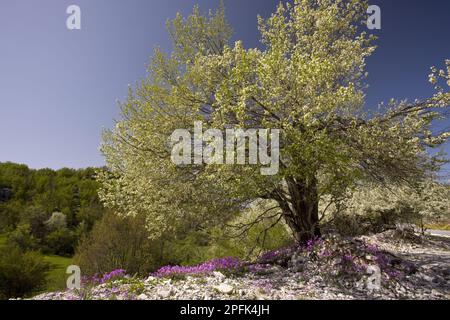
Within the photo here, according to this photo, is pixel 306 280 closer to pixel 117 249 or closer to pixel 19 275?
pixel 117 249

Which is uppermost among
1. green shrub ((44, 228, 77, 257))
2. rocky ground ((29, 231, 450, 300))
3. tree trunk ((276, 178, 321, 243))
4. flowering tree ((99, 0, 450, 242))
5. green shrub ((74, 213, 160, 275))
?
flowering tree ((99, 0, 450, 242))

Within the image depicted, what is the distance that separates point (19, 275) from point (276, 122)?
95.2 feet

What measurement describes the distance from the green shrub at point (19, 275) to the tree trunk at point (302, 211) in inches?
1040

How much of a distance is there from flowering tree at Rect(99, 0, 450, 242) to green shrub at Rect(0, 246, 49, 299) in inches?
836

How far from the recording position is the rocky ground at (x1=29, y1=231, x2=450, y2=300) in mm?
6703

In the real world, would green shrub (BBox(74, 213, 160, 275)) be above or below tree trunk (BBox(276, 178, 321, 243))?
below

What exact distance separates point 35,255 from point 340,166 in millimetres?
31156

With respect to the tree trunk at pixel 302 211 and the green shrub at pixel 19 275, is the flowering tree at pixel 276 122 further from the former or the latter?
the green shrub at pixel 19 275

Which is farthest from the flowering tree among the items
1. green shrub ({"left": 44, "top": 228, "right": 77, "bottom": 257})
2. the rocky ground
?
green shrub ({"left": 44, "top": 228, "right": 77, "bottom": 257})

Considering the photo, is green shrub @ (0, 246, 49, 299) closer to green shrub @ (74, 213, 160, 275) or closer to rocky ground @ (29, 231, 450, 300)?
green shrub @ (74, 213, 160, 275)

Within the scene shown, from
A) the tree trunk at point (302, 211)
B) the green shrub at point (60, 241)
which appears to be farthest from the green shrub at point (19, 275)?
the tree trunk at point (302, 211)

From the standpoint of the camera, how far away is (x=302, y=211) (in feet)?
35.5

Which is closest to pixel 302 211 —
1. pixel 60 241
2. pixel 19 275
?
pixel 19 275
